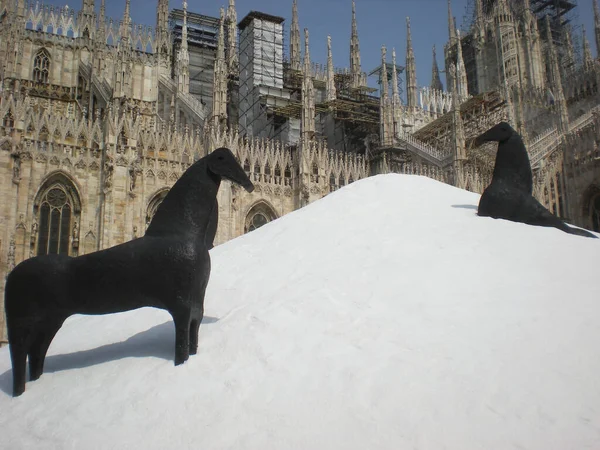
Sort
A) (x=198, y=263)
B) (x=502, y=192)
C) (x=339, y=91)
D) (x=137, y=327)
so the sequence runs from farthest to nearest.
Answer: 1. (x=339, y=91)
2. (x=502, y=192)
3. (x=137, y=327)
4. (x=198, y=263)

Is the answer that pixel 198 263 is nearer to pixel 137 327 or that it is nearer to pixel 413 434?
pixel 137 327

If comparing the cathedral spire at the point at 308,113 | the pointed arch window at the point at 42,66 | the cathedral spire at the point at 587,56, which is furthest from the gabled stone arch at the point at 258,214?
the cathedral spire at the point at 587,56

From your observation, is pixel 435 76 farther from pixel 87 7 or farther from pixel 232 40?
pixel 87 7

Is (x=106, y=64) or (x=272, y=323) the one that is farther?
(x=106, y=64)

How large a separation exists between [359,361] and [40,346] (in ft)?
13.4

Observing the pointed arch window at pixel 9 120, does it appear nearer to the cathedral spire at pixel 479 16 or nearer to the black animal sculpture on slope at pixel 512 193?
the black animal sculpture on slope at pixel 512 193

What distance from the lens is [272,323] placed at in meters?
8.02

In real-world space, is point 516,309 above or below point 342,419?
above

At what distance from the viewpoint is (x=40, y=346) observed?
7.38 meters

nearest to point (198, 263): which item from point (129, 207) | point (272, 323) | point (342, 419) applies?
point (272, 323)

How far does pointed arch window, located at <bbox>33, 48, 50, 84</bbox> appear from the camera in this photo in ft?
105

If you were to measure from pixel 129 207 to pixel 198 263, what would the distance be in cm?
1635

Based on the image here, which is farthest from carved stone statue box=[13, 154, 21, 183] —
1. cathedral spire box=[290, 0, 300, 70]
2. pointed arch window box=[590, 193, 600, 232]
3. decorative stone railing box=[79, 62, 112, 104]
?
pointed arch window box=[590, 193, 600, 232]

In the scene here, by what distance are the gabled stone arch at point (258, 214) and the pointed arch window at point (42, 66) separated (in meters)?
14.9
